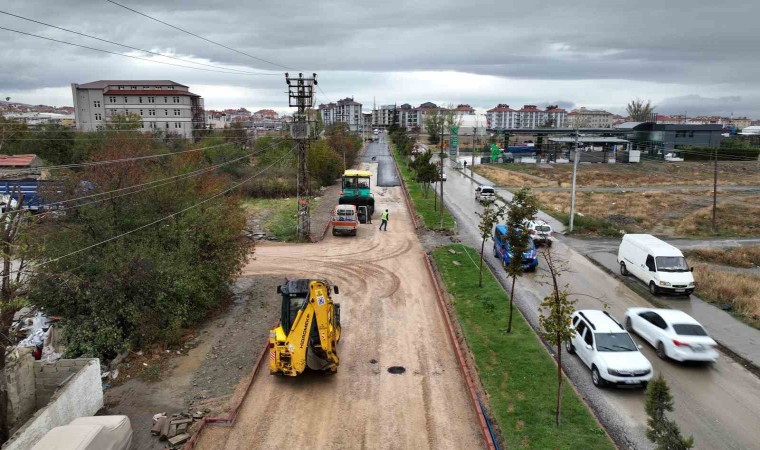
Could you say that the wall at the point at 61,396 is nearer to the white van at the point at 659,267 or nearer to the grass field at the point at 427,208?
the white van at the point at 659,267

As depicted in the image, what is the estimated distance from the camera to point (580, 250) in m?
28.5

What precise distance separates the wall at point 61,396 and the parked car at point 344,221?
19713mm

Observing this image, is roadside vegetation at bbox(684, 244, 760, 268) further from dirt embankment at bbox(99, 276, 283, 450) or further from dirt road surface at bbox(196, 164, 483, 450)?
dirt embankment at bbox(99, 276, 283, 450)

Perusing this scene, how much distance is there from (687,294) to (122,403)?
21077 millimetres

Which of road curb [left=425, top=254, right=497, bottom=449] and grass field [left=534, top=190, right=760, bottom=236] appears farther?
grass field [left=534, top=190, right=760, bottom=236]

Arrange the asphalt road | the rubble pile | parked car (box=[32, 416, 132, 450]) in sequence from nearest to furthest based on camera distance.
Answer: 1. parked car (box=[32, 416, 132, 450])
2. the rubble pile
3. the asphalt road

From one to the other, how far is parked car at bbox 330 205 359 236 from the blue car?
29.5ft

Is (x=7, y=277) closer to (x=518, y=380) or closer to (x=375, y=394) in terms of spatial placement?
(x=375, y=394)

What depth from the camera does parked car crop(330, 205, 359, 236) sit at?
31219 millimetres

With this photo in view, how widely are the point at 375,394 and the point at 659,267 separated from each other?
47.8 ft

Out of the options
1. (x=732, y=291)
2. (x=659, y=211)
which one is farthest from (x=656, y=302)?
(x=659, y=211)

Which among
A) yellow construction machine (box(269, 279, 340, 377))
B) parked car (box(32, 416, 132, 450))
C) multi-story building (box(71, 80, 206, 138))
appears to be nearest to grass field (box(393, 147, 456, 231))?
yellow construction machine (box(269, 279, 340, 377))

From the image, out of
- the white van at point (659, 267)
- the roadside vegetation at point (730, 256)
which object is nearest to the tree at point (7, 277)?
the white van at point (659, 267)

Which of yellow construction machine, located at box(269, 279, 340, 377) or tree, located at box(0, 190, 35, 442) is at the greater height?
tree, located at box(0, 190, 35, 442)
